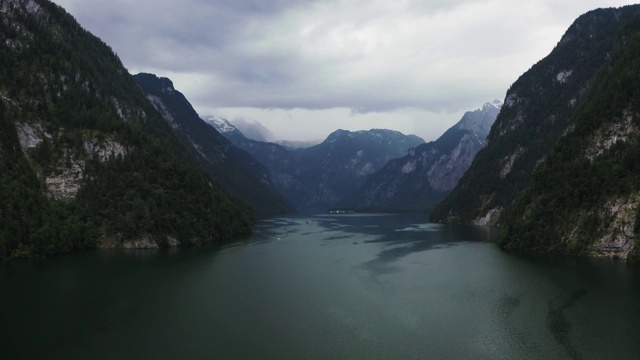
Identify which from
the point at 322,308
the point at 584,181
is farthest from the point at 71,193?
the point at 584,181

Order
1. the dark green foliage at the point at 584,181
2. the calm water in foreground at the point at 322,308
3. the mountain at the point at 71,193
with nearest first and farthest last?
the calm water in foreground at the point at 322,308, the dark green foliage at the point at 584,181, the mountain at the point at 71,193

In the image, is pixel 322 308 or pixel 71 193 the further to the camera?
pixel 71 193

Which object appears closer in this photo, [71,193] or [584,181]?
[584,181]

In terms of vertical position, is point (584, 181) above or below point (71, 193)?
above

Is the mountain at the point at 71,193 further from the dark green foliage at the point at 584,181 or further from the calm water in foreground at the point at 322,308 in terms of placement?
the dark green foliage at the point at 584,181

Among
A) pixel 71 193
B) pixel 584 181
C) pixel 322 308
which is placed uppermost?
pixel 584 181

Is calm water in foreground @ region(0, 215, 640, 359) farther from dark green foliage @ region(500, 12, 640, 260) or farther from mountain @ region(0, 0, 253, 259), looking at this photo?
mountain @ region(0, 0, 253, 259)

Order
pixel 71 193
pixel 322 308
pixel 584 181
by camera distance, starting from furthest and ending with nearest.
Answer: pixel 71 193 < pixel 584 181 < pixel 322 308

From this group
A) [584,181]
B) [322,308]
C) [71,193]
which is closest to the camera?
[322,308]

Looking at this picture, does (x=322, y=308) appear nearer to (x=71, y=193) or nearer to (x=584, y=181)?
(x=584, y=181)

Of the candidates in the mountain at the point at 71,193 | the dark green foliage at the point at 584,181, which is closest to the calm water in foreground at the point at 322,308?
the dark green foliage at the point at 584,181
